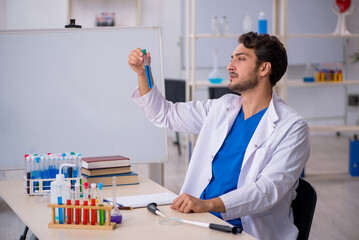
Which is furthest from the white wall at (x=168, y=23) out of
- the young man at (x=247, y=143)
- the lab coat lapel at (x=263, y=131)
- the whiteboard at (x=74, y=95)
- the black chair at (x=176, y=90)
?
the lab coat lapel at (x=263, y=131)

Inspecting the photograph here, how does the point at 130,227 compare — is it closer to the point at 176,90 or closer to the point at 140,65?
the point at 140,65

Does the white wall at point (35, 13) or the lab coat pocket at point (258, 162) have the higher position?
the white wall at point (35, 13)

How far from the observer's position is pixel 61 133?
9.69 ft

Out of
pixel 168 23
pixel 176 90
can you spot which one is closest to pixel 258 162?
pixel 176 90

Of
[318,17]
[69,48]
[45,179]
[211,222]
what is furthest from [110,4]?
[211,222]

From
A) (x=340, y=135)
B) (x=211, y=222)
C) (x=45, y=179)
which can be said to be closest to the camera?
(x=211, y=222)

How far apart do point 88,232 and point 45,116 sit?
4.89ft

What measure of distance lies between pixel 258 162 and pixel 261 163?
1cm

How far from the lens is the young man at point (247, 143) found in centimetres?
192

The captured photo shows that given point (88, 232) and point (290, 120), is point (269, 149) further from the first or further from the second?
point (88, 232)

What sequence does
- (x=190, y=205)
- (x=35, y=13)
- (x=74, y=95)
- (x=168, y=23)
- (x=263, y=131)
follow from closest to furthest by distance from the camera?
(x=190, y=205) < (x=263, y=131) < (x=74, y=95) < (x=35, y=13) < (x=168, y=23)

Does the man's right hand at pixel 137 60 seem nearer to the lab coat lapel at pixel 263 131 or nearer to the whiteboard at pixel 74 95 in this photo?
the lab coat lapel at pixel 263 131

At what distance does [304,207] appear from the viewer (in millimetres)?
1944

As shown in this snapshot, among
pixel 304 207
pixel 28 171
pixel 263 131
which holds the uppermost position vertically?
pixel 263 131
